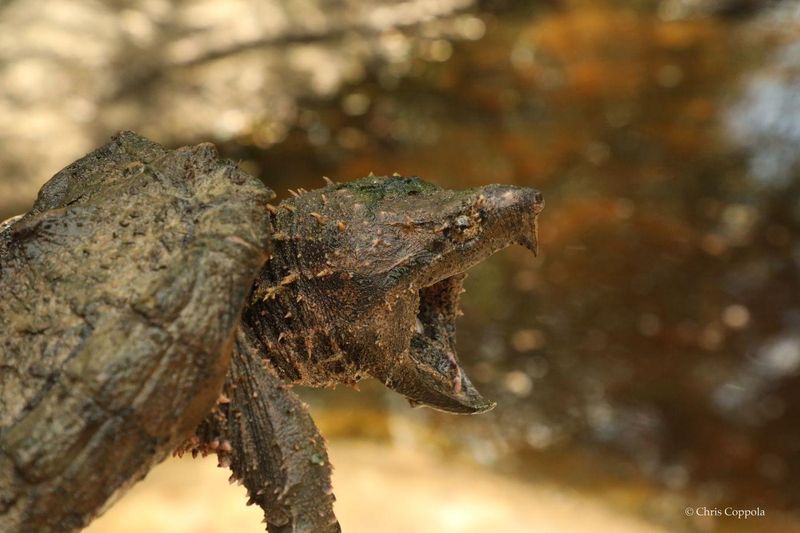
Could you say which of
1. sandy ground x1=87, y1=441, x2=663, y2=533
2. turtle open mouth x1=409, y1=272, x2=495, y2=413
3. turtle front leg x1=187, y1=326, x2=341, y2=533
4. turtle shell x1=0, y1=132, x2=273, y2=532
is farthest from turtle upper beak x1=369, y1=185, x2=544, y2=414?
sandy ground x1=87, y1=441, x2=663, y2=533

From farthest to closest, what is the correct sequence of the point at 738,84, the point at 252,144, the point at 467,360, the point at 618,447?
1. the point at 738,84
2. the point at 252,144
3. the point at 467,360
4. the point at 618,447

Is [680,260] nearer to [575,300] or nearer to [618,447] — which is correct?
[575,300]

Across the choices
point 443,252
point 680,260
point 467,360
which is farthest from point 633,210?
point 443,252

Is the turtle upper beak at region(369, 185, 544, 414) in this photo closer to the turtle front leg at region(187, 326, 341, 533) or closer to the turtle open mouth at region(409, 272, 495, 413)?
the turtle open mouth at region(409, 272, 495, 413)

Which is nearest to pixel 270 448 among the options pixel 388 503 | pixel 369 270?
pixel 369 270

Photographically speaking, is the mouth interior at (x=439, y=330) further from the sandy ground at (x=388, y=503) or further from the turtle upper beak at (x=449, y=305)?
the sandy ground at (x=388, y=503)

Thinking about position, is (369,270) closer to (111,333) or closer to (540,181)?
(111,333)
